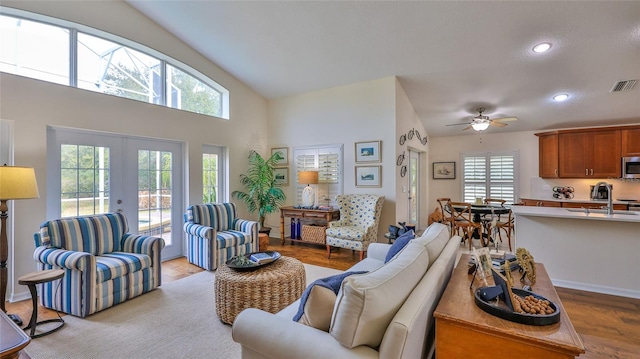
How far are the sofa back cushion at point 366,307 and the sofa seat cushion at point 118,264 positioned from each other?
258cm

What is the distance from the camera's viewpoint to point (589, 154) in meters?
5.77

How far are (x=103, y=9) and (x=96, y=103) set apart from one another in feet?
4.08

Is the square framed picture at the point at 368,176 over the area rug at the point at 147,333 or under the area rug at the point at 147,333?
over

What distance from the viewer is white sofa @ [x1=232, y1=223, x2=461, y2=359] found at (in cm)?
114

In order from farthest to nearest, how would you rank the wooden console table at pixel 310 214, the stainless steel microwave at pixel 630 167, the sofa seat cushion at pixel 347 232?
the stainless steel microwave at pixel 630 167 → the wooden console table at pixel 310 214 → the sofa seat cushion at pixel 347 232

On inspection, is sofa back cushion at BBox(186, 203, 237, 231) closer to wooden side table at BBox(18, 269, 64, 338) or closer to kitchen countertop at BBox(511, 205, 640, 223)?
wooden side table at BBox(18, 269, 64, 338)

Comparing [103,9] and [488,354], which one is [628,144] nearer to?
[488,354]

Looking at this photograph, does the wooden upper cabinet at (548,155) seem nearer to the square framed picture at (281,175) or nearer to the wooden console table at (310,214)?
the wooden console table at (310,214)

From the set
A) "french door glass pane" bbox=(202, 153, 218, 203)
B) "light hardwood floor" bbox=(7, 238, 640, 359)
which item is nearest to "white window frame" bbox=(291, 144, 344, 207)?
"french door glass pane" bbox=(202, 153, 218, 203)

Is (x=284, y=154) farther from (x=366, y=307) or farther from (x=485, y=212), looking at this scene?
(x=366, y=307)

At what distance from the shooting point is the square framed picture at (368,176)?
4938 millimetres

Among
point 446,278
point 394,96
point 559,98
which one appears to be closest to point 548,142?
point 559,98

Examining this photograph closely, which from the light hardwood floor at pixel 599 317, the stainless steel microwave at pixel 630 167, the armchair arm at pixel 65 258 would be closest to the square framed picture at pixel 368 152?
the light hardwood floor at pixel 599 317

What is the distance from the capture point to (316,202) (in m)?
5.57
